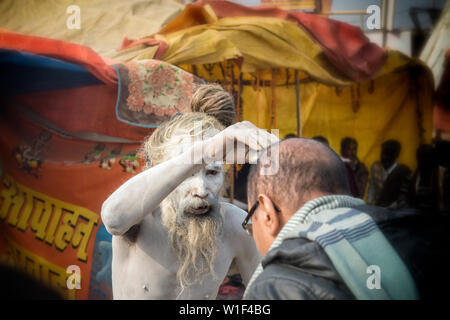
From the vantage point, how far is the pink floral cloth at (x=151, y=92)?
7.16ft

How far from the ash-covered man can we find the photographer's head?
8.9 inches

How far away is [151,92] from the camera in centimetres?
219

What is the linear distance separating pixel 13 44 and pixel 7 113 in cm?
39

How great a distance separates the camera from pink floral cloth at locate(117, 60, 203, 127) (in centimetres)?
218

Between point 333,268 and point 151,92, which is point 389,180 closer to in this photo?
point 151,92

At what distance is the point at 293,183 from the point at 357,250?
0.22 meters

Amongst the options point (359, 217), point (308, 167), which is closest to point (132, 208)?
point (308, 167)

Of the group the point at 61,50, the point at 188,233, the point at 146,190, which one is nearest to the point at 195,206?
the point at 188,233

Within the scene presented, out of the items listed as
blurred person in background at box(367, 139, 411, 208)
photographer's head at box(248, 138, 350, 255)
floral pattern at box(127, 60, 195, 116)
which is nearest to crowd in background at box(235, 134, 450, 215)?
blurred person in background at box(367, 139, 411, 208)

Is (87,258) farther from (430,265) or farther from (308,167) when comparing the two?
(430,265)

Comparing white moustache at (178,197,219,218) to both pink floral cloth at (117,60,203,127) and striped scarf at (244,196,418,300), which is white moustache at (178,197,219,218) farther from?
pink floral cloth at (117,60,203,127)

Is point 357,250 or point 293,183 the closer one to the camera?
point 357,250

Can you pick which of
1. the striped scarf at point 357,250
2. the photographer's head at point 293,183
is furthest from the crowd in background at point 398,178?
the striped scarf at point 357,250

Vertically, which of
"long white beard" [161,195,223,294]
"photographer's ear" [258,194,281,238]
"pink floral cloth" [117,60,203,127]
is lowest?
"long white beard" [161,195,223,294]
